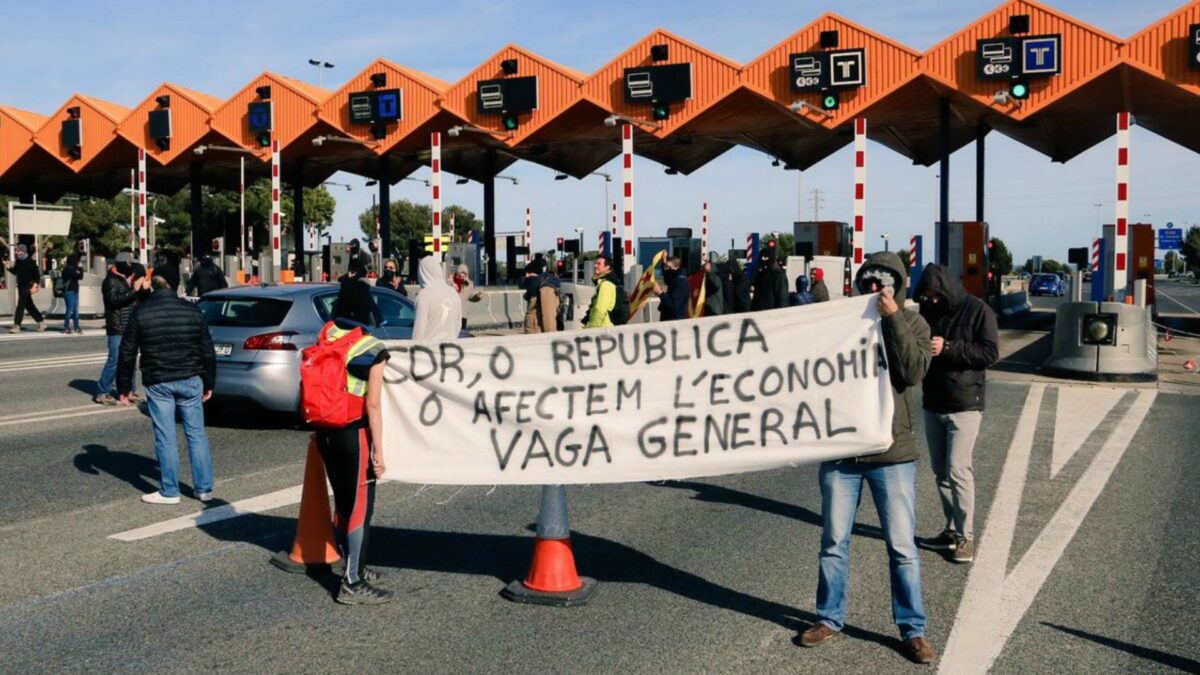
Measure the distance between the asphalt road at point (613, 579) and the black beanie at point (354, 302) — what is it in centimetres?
145

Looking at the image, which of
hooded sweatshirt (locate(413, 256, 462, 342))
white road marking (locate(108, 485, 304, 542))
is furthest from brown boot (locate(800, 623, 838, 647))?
white road marking (locate(108, 485, 304, 542))

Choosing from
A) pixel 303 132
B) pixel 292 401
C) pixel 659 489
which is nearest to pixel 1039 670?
pixel 659 489

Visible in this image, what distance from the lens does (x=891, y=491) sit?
16.9 ft

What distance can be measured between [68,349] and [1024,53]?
21543 millimetres

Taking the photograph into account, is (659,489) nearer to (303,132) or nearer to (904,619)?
(904,619)

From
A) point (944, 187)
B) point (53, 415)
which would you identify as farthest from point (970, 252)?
point (53, 415)

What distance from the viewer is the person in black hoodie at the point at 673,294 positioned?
12.9 m

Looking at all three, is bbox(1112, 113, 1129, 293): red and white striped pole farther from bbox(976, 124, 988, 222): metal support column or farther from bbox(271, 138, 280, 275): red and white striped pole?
bbox(271, 138, 280, 275): red and white striped pole

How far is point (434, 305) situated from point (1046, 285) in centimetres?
7246

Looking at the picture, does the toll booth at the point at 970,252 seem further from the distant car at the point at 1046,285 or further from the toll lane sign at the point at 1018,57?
the distant car at the point at 1046,285

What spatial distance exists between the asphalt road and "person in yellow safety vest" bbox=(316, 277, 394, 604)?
173mm

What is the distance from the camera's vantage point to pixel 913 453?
5.22 metres

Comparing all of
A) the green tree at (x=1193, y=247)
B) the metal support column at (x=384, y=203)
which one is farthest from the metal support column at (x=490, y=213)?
the green tree at (x=1193, y=247)

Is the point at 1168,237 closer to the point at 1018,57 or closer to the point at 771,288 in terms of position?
the point at 1018,57
